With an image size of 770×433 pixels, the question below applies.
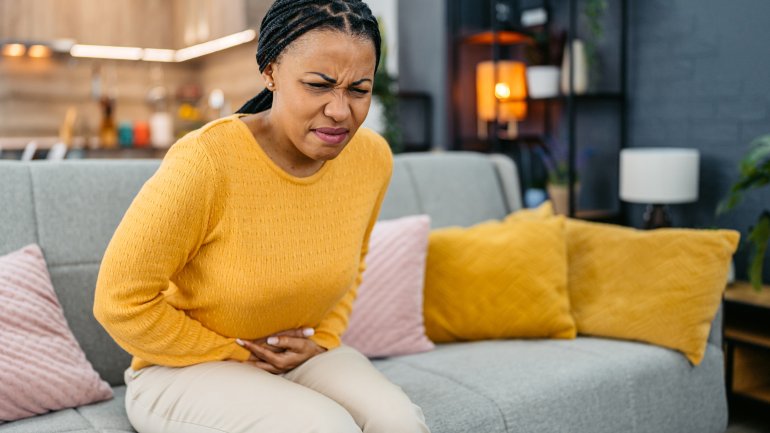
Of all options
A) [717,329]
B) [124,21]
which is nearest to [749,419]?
[717,329]

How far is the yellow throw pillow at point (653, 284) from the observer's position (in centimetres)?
187

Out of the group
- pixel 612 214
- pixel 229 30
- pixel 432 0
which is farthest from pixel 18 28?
pixel 612 214

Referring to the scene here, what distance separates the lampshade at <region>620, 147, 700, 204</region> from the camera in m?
3.01

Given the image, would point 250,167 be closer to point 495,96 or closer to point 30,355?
point 30,355

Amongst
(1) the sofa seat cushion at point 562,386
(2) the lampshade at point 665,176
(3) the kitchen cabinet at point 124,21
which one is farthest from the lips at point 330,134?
(3) the kitchen cabinet at point 124,21

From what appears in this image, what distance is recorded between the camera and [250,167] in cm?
128

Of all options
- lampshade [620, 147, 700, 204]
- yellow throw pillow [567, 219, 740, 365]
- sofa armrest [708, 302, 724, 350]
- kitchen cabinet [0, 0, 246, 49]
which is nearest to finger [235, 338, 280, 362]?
yellow throw pillow [567, 219, 740, 365]

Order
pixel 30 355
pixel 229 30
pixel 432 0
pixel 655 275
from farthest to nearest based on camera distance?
1. pixel 229 30
2. pixel 432 0
3. pixel 655 275
4. pixel 30 355

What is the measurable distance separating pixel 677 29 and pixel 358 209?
255 centimetres

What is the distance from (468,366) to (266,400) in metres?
0.65

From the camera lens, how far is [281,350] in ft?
4.55

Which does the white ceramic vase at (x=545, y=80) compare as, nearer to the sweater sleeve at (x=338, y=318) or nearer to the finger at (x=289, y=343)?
the sweater sleeve at (x=338, y=318)

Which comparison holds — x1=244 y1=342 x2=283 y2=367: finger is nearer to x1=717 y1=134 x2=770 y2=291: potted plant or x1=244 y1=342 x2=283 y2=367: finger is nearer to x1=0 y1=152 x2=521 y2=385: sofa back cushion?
x1=0 y1=152 x2=521 y2=385: sofa back cushion

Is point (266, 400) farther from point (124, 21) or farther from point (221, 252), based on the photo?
point (124, 21)
